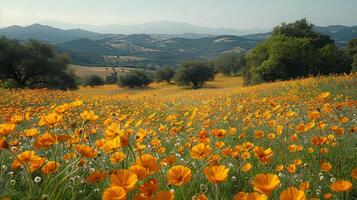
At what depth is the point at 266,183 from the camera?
1612mm

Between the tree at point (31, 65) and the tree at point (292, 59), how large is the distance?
66.1ft

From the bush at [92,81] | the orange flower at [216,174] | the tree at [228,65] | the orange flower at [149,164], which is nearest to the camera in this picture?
the orange flower at [216,174]

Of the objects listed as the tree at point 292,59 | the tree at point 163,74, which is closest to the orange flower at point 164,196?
the tree at point 292,59

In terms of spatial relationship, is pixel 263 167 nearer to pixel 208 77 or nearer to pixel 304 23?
pixel 304 23

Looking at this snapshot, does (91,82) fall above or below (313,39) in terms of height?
below

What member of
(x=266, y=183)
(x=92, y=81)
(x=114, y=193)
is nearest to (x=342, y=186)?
(x=266, y=183)

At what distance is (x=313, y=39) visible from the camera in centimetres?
4403

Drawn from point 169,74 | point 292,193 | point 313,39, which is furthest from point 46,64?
point 292,193

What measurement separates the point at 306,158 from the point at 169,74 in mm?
71099

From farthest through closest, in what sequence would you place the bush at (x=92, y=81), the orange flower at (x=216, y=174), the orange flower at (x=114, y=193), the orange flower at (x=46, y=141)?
the bush at (x=92, y=81) < the orange flower at (x=46, y=141) < the orange flower at (x=216, y=174) < the orange flower at (x=114, y=193)

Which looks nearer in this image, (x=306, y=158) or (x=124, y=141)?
(x=124, y=141)

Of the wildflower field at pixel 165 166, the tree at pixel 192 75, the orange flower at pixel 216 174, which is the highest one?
the orange flower at pixel 216 174

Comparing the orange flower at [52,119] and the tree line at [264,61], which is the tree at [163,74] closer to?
the tree line at [264,61]

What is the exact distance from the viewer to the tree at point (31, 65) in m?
39.4
